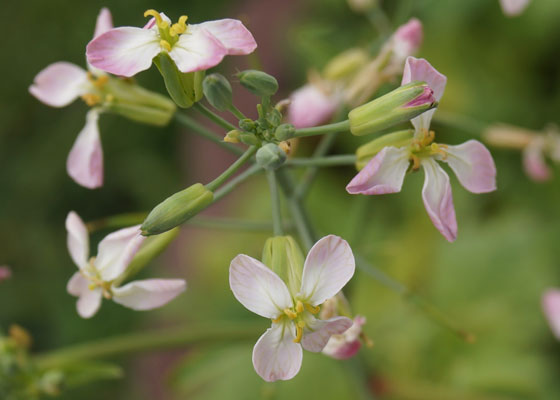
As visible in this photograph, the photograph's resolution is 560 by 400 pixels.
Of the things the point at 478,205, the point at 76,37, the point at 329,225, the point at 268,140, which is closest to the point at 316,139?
the point at 329,225

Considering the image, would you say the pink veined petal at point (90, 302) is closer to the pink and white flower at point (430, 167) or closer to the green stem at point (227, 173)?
the green stem at point (227, 173)

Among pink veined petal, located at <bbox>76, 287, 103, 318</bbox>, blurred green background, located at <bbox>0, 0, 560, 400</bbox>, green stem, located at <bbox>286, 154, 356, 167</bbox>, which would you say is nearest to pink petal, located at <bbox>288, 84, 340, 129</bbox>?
blurred green background, located at <bbox>0, 0, 560, 400</bbox>

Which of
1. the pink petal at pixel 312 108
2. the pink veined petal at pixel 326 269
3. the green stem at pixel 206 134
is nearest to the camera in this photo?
the pink veined petal at pixel 326 269

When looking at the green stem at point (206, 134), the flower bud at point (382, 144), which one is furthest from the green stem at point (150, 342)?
the flower bud at point (382, 144)

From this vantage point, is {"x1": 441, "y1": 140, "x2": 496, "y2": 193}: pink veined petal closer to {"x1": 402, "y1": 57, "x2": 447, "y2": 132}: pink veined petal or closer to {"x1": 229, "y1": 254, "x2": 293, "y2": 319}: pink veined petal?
{"x1": 402, "y1": 57, "x2": 447, "y2": 132}: pink veined petal

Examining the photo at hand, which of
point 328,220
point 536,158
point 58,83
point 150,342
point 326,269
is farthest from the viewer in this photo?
point 328,220

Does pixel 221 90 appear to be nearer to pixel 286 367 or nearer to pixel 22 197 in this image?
pixel 286 367

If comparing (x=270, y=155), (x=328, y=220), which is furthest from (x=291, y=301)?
(x=328, y=220)

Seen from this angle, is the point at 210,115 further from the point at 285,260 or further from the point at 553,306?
the point at 553,306
